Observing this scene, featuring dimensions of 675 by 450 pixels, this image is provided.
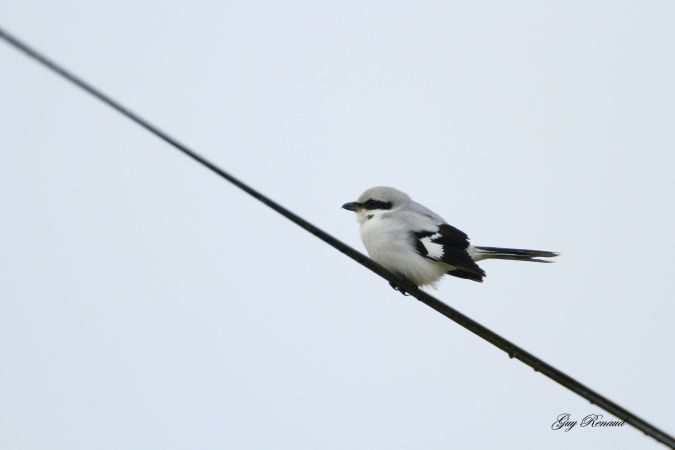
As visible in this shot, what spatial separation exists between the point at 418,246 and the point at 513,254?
89 cm

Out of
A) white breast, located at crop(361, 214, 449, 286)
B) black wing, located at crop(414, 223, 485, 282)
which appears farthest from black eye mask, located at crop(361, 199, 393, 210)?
black wing, located at crop(414, 223, 485, 282)

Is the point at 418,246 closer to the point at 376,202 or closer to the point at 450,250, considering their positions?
the point at 450,250

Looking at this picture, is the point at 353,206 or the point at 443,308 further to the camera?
the point at 353,206

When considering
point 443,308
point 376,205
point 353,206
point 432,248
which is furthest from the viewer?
point 353,206

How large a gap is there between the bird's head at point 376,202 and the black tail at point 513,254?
2.59 feet

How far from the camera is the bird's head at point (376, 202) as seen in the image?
6293mm

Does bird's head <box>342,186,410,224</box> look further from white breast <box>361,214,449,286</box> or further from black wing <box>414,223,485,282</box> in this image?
black wing <box>414,223,485,282</box>

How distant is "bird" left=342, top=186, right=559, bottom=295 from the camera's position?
5.79 metres

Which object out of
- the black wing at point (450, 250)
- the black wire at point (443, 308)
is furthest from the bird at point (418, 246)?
the black wire at point (443, 308)

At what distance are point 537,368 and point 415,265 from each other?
8.12ft

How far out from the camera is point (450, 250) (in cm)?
583

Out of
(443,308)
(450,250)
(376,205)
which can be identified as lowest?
(443,308)

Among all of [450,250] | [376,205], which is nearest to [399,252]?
[450,250]

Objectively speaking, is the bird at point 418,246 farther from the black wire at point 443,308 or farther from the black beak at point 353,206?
the black wire at point 443,308
